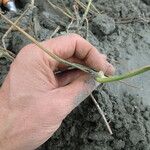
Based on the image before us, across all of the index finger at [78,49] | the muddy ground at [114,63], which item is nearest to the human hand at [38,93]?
the index finger at [78,49]

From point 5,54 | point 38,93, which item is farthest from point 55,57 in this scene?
point 5,54

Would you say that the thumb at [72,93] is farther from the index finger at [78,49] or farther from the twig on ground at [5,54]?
the twig on ground at [5,54]

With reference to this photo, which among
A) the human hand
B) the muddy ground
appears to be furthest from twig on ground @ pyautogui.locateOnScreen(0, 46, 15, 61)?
the human hand

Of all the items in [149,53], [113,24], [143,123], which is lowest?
[143,123]

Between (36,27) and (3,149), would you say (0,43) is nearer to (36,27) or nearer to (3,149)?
(36,27)

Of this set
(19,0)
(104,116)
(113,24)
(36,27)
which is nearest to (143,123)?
(104,116)

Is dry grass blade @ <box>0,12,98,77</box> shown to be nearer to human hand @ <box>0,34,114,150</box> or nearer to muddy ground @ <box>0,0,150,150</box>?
human hand @ <box>0,34,114,150</box>
